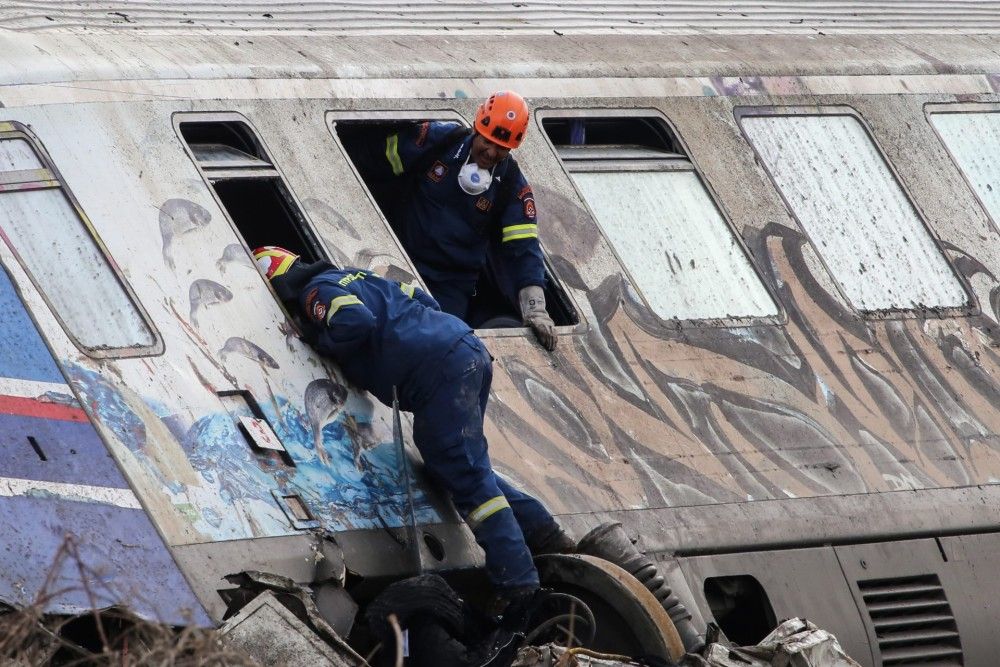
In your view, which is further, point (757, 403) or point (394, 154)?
point (757, 403)

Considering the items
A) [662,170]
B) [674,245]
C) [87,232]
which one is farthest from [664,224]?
[87,232]

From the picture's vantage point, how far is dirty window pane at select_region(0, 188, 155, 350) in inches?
284

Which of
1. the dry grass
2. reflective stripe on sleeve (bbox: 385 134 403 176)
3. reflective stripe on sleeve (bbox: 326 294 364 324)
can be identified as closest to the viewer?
the dry grass

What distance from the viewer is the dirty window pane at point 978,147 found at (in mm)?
10523

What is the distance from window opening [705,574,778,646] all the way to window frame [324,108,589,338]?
1.31 m

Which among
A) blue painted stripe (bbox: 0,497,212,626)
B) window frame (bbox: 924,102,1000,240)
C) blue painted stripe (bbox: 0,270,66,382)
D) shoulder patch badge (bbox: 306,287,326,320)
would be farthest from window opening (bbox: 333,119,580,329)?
window frame (bbox: 924,102,1000,240)

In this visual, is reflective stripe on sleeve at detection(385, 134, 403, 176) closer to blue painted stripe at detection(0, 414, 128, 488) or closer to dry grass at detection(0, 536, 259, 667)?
blue painted stripe at detection(0, 414, 128, 488)

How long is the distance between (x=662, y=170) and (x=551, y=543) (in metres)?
2.64

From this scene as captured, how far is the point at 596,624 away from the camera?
7.38 metres

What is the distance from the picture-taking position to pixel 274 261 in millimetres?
7887

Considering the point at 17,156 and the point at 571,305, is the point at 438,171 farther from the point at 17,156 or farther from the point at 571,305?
the point at 17,156

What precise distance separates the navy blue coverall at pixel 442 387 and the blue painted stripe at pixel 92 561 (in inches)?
47.8

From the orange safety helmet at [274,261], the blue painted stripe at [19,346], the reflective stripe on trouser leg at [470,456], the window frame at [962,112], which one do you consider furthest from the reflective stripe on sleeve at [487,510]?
the window frame at [962,112]

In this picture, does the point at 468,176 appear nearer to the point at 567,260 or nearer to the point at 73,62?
the point at 567,260
